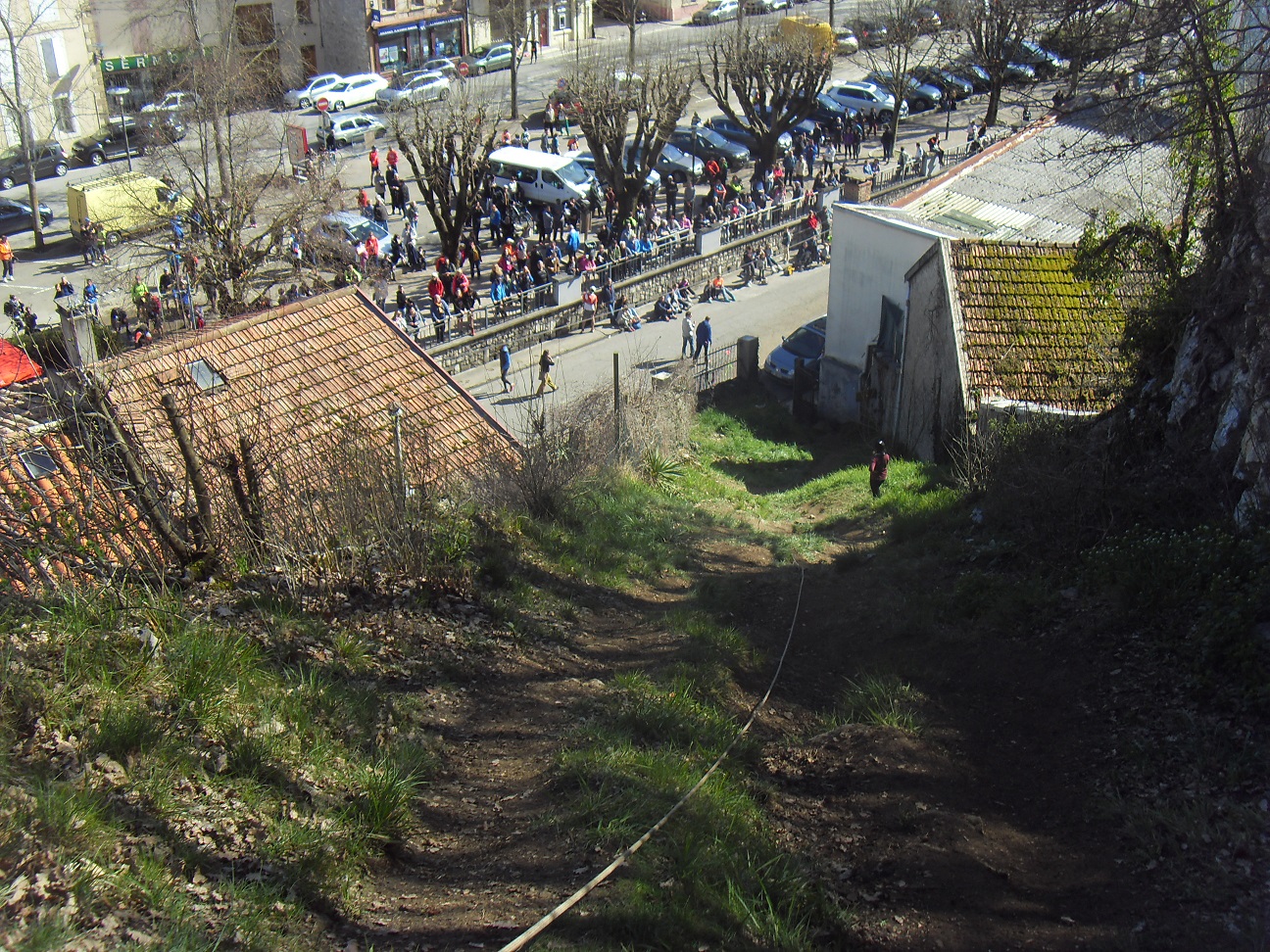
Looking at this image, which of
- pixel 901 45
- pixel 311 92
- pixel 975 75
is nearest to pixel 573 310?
pixel 901 45

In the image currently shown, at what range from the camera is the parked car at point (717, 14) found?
5156 centimetres

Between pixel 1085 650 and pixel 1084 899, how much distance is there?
3.06 meters

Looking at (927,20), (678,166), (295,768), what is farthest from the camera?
(927,20)

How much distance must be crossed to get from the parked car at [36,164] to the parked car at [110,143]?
713mm

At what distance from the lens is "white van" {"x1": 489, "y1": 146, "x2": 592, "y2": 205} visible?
100 ft

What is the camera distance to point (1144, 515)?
9.28 metres

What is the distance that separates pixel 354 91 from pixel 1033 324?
107ft

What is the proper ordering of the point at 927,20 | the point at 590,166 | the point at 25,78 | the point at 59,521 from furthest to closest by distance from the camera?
the point at 927,20
the point at 25,78
the point at 590,166
the point at 59,521

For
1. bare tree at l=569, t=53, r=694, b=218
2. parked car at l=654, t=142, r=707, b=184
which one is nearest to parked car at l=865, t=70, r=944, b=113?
parked car at l=654, t=142, r=707, b=184

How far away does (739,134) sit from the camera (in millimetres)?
37156

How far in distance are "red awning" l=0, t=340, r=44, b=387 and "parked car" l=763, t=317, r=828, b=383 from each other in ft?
46.6

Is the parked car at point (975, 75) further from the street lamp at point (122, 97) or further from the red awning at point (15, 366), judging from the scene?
the red awning at point (15, 366)

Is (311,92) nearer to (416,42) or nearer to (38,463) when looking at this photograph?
(416,42)

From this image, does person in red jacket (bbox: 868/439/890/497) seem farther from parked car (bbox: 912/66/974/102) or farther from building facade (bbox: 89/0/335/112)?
parked car (bbox: 912/66/974/102)
